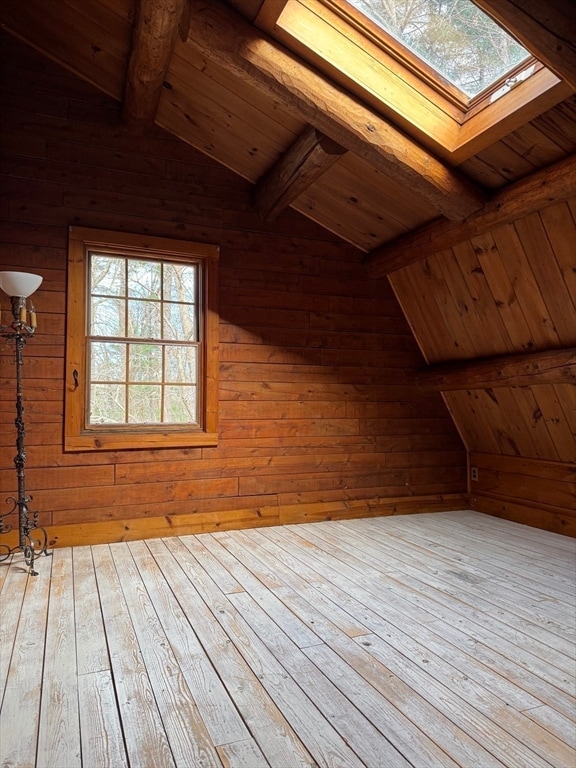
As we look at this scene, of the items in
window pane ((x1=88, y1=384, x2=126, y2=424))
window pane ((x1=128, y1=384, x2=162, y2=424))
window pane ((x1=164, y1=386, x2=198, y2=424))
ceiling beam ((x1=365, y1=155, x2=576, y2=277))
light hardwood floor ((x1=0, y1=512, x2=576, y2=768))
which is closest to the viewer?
light hardwood floor ((x1=0, y1=512, x2=576, y2=768))

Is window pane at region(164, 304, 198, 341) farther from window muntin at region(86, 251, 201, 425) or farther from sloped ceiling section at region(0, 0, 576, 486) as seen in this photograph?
sloped ceiling section at region(0, 0, 576, 486)

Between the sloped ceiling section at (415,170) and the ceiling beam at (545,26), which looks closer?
the ceiling beam at (545,26)

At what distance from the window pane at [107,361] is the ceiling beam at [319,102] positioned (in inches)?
83.4

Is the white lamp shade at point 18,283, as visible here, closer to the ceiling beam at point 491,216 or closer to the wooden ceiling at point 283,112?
the wooden ceiling at point 283,112

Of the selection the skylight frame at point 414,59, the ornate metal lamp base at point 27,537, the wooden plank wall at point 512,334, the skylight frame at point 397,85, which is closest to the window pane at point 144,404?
the ornate metal lamp base at point 27,537

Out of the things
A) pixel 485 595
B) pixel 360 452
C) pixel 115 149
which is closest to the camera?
pixel 485 595

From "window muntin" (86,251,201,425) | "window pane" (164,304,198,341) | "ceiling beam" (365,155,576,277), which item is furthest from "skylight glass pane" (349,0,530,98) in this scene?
"window pane" (164,304,198,341)

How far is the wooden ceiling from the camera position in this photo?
2688 mm

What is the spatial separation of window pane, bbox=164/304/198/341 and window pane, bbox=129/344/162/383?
16 cm

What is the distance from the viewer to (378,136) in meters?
2.98

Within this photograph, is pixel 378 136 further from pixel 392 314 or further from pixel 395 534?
pixel 395 534

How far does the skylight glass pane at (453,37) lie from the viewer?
99.7 inches

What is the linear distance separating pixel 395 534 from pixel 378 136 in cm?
291

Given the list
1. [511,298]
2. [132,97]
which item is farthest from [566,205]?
[132,97]
